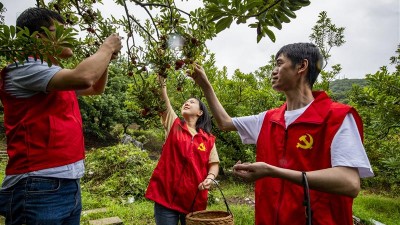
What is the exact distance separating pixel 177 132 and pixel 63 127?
1.38 meters

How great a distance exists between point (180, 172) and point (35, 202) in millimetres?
1378

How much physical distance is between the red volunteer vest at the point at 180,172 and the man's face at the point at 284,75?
1.26 metres

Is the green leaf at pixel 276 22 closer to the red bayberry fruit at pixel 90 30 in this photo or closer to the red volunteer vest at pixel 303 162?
the red volunteer vest at pixel 303 162

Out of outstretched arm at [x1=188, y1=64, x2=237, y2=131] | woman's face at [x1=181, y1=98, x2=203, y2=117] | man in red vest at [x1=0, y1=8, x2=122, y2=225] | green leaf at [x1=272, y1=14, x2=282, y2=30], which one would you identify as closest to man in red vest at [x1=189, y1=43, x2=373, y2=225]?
outstretched arm at [x1=188, y1=64, x2=237, y2=131]

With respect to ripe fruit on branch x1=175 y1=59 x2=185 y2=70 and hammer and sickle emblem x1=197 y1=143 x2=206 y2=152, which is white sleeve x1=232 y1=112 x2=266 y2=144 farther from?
hammer and sickle emblem x1=197 y1=143 x2=206 y2=152

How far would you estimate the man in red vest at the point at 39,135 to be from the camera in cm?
155

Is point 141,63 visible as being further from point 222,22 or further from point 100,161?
point 100,161

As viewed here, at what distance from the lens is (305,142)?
1561 millimetres

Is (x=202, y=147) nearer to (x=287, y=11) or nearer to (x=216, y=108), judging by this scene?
(x=216, y=108)

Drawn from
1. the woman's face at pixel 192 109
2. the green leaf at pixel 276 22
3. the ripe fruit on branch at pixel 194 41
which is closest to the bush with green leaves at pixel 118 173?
the woman's face at pixel 192 109

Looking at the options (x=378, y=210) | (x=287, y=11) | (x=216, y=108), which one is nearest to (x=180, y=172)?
(x=216, y=108)

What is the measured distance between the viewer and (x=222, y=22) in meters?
1.35

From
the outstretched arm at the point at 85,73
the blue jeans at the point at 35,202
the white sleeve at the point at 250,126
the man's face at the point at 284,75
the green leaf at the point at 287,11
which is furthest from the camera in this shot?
the white sleeve at the point at 250,126

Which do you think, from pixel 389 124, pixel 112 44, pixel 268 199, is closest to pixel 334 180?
pixel 268 199
